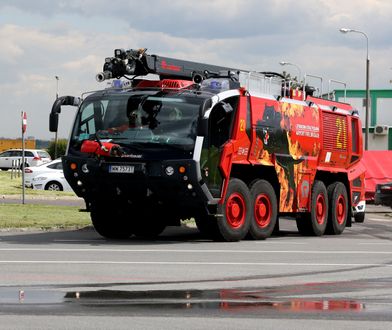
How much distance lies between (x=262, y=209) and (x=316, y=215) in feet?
9.46

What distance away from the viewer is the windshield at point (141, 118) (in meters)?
20.3

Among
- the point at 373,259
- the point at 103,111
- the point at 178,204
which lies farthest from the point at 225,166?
the point at 373,259

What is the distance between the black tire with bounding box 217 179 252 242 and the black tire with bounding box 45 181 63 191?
2425 cm

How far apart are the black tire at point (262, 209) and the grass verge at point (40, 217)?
16.1 feet

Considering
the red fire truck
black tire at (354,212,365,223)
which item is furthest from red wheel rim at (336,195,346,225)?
black tire at (354,212,365,223)

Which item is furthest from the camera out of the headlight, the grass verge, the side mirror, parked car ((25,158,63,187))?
parked car ((25,158,63,187))

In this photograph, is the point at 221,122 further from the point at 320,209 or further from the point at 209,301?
the point at 209,301

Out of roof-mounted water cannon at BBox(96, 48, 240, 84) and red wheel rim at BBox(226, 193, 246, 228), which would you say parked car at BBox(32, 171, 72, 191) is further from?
red wheel rim at BBox(226, 193, 246, 228)

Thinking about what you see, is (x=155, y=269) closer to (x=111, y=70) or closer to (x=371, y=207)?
(x=111, y=70)

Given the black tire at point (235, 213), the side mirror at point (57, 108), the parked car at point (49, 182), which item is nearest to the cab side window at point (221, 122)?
the black tire at point (235, 213)

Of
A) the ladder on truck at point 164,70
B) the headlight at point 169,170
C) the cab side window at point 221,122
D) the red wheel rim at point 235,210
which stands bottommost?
the red wheel rim at point 235,210

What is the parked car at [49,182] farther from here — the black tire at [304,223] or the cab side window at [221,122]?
the cab side window at [221,122]

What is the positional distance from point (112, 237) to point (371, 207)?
72.0 ft

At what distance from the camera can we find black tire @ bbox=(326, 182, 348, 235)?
25.6 m
